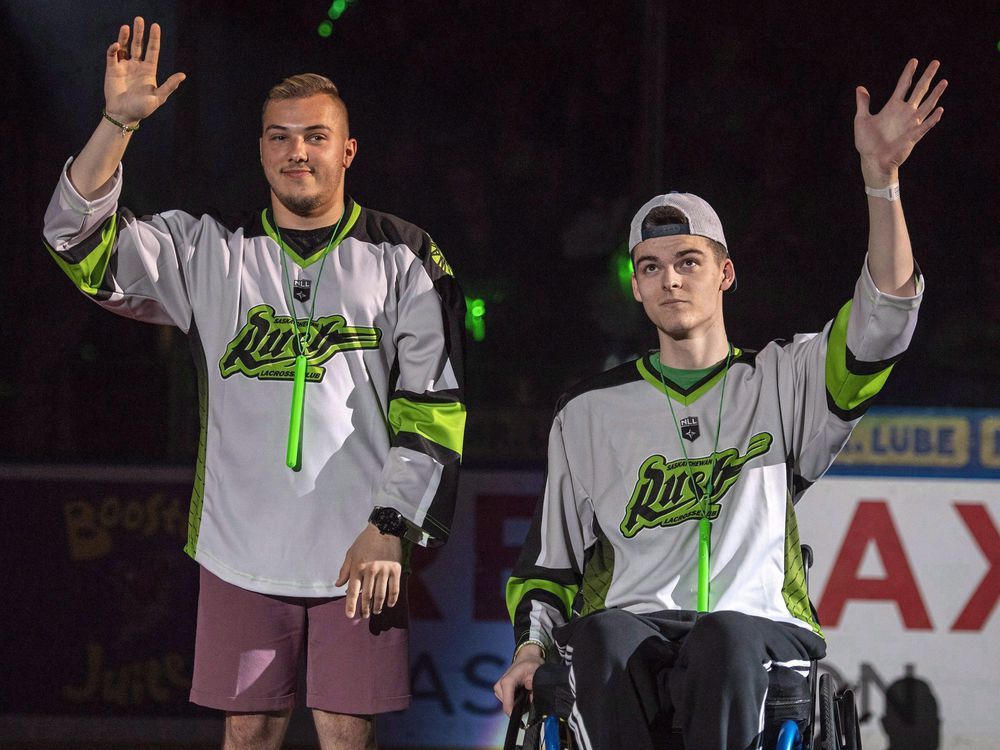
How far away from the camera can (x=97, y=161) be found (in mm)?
2715

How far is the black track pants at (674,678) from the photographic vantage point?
2.18 meters

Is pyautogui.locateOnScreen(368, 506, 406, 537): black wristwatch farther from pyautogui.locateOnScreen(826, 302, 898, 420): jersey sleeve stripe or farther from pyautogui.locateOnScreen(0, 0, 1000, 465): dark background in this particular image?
pyautogui.locateOnScreen(0, 0, 1000, 465): dark background

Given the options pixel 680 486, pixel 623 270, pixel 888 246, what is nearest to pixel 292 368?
pixel 680 486

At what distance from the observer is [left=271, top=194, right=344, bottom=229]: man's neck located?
2.92 meters

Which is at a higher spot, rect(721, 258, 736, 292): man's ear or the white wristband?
the white wristband

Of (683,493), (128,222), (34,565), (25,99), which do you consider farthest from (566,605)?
(25,99)

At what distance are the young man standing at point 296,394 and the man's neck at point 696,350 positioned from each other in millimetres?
492

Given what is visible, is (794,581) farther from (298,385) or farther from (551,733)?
(298,385)

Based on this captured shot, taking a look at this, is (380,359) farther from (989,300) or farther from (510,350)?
(989,300)

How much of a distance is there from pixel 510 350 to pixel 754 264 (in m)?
0.95

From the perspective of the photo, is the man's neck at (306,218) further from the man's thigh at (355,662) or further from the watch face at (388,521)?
the man's thigh at (355,662)

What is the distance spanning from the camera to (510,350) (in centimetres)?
459

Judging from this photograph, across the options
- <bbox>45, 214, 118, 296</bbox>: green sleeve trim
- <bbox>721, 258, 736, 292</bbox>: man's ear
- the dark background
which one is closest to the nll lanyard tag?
<bbox>45, 214, 118, 296</bbox>: green sleeve trim

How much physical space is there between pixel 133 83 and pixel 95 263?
1.35ft
